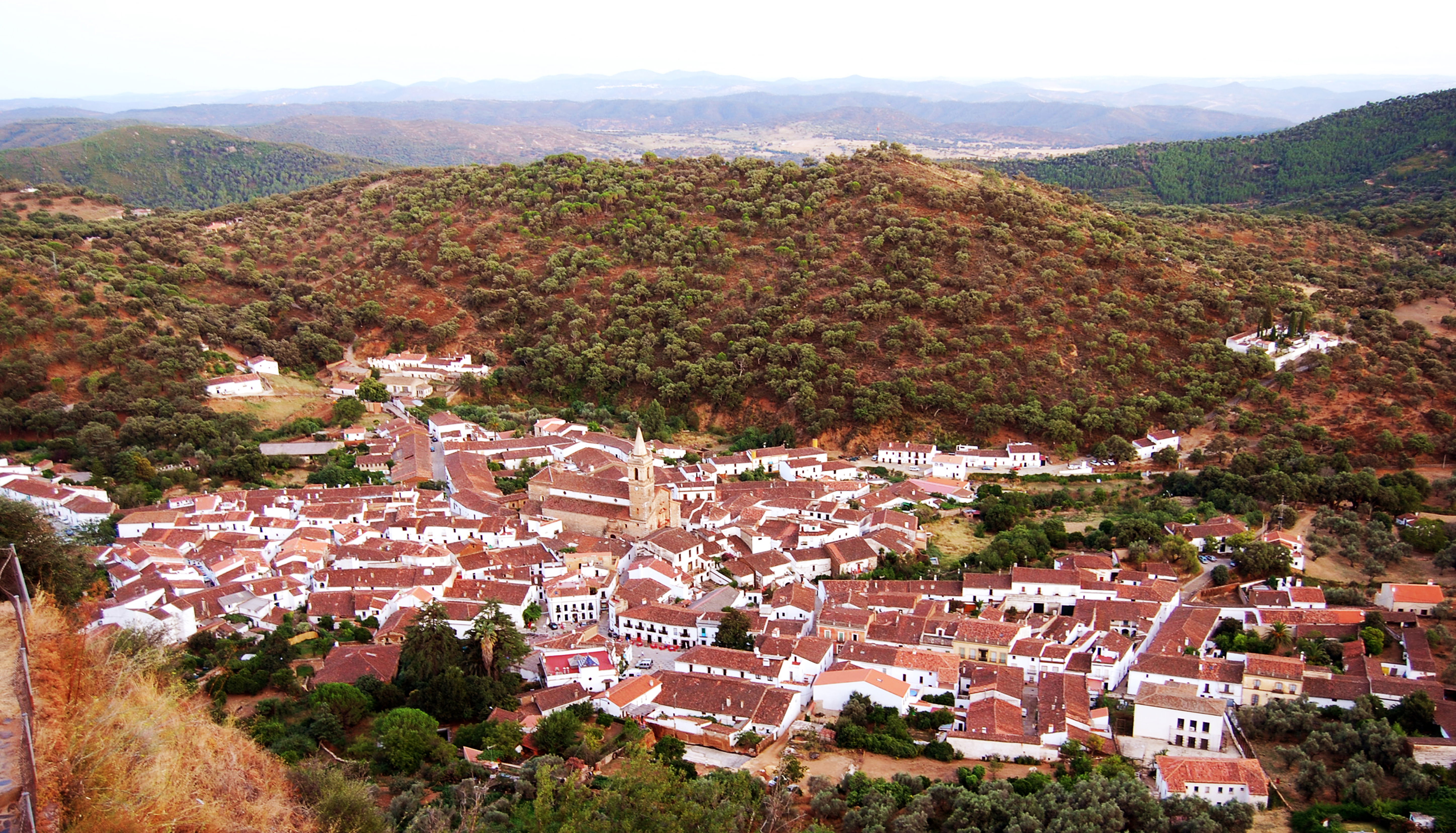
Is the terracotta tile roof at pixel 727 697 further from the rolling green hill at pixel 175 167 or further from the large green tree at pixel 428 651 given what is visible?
the rolling green hill at pixel 175 167

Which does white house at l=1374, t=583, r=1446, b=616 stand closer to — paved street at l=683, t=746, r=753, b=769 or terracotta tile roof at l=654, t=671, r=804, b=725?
terracotta tile roof at l=654, t=671, r=804, b=725

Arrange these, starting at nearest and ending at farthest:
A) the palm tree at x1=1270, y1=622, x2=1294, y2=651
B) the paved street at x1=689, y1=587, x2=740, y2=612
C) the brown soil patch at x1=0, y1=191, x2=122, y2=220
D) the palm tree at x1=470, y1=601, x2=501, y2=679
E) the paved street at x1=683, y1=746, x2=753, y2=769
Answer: the paved street at x1=683, y1=746, x2=753, y2=769 → the palm tree at x1=470, y1=601, x2=501, y2=679 → the palm tree at x1=1270, y1=622, x2=1294, y2=651 → the paved street at x1=689, y1=587, x2=740, y2=612 → the brown soil patch at x1=0, y1=191, x2=122, y2=220

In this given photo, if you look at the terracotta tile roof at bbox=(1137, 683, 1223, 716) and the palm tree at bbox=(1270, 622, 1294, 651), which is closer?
the terracotta tile roof at bbox=(1137, 683, 1223, 716)

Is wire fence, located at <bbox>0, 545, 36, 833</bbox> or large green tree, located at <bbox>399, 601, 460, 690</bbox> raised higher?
wire fence, located at <bbox>0, 545, 36, 833</bbox>

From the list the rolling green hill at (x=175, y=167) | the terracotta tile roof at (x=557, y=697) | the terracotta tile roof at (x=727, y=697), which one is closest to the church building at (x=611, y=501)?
the terracotta tile roof at (x=727, y=697)

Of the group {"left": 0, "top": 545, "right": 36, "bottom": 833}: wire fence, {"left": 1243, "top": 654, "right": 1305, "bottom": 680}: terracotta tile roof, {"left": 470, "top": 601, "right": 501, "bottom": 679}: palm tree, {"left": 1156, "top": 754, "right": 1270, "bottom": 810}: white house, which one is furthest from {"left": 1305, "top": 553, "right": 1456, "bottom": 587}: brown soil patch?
{"left": 0, "top": 545, "right": 36, "bottom": 833}: wire fence

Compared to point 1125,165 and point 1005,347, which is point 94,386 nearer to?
point 1005,347

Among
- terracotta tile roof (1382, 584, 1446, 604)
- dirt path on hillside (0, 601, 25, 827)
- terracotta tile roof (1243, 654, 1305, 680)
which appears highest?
dirt path on hillside (0, 601, 25, 827)
